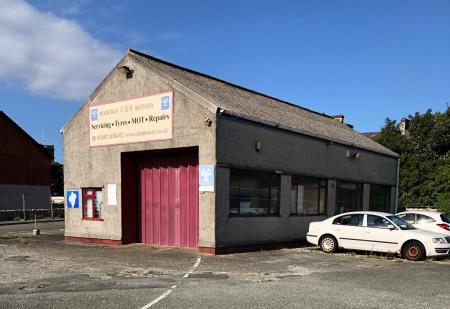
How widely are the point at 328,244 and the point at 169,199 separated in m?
5.62

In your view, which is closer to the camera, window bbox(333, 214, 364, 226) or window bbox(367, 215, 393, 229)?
window bbox(367, 215, 393, 229)

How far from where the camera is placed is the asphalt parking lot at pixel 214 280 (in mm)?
7922

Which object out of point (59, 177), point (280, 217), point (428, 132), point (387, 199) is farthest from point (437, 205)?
point (59, 177)

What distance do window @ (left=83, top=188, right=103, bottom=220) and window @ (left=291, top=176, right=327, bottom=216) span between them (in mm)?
7397

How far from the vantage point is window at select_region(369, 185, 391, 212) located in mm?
24322

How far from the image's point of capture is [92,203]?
1817 centimetres

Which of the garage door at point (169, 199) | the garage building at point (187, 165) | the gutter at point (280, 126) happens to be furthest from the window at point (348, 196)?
the garage door at point (169, 199)

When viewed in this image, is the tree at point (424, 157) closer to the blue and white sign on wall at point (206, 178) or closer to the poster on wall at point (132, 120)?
the blue and white sign on wall at point (206, 178)

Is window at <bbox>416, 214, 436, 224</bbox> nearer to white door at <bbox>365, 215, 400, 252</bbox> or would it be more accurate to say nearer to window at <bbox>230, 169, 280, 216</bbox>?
white door at <bbox>365, 215, 400, 252</bbox>

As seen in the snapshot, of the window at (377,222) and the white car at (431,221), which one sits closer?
the window at (377,222)

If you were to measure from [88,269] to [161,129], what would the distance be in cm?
579

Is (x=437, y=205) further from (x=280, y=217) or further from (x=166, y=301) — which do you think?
(x=166, y=301)

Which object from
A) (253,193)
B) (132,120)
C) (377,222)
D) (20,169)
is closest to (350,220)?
(377,222)

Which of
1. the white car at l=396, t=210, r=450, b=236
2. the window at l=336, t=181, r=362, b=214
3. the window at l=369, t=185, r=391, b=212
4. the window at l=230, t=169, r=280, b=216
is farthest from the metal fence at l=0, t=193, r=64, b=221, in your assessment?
the white car at l=396, t=210, r=450, b=236
